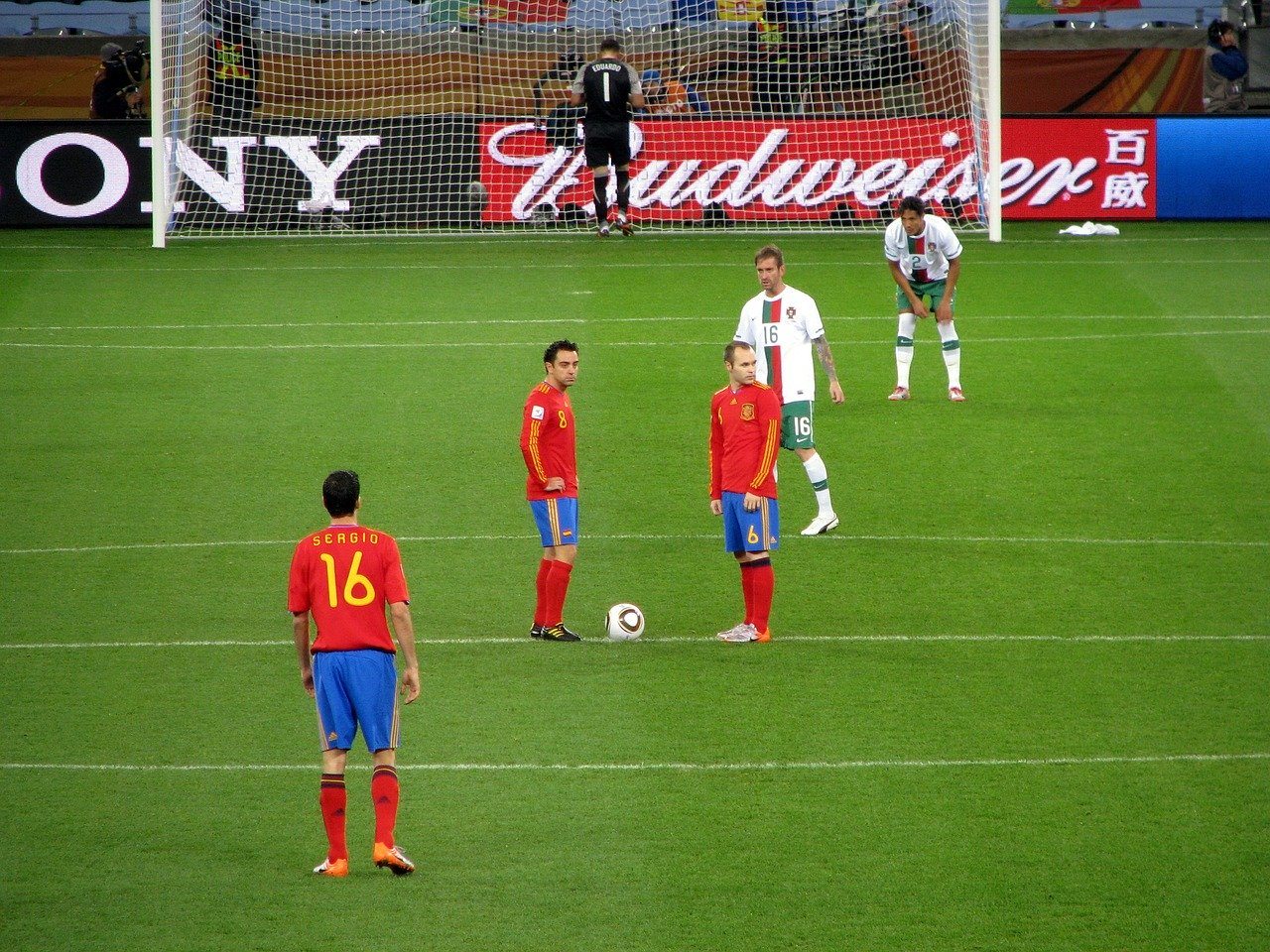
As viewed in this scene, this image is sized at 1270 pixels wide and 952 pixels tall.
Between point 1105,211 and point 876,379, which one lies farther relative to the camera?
point 1105,211

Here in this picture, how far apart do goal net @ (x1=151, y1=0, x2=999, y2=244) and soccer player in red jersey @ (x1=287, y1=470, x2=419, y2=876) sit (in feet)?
59.2

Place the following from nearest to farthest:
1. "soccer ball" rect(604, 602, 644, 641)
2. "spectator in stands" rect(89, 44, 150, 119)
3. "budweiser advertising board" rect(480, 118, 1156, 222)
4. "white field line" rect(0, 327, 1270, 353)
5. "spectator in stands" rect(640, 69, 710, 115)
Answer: "soccer ball" rect(604, 602, 644, 641) < "white field line" rect(0, 327, 1270, 353) < "budweiser advertising board" rect(480, 118, 1156, 222) < "spectator in stands" rect(640, 69, 710, 115) < "spectator in stands" rect(89, 44, 150, 119)

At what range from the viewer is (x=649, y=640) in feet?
35.0

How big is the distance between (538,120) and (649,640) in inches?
641

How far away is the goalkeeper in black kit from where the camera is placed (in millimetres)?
23812

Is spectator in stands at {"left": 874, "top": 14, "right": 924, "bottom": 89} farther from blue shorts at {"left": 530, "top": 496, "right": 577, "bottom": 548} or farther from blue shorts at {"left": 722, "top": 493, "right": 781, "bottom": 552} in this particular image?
blue shorts at {"left": 530, "top": 496, "right": 577, "bottom": 548}

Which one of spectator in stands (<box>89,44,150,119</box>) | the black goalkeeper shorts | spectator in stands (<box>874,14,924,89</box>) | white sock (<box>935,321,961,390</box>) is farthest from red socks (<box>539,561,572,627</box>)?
spectator in stands (<box>89,44,150,119</box>)

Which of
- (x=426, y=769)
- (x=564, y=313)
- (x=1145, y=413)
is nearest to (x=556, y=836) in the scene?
(x=426, y=769)

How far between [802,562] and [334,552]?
19.0 feet

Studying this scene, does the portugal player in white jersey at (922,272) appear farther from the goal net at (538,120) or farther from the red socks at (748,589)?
the goal net at (538,120)

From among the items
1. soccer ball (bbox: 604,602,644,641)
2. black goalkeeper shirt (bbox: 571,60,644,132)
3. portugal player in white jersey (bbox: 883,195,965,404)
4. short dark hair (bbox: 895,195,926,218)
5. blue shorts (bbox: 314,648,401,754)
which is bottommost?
soccer ball (bbox: 604,602,644,641)

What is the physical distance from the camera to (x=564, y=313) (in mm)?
20359

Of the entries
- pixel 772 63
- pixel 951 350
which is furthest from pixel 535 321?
pixel 772 63

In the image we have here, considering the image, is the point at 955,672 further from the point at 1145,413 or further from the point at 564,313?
the point at 564,313
